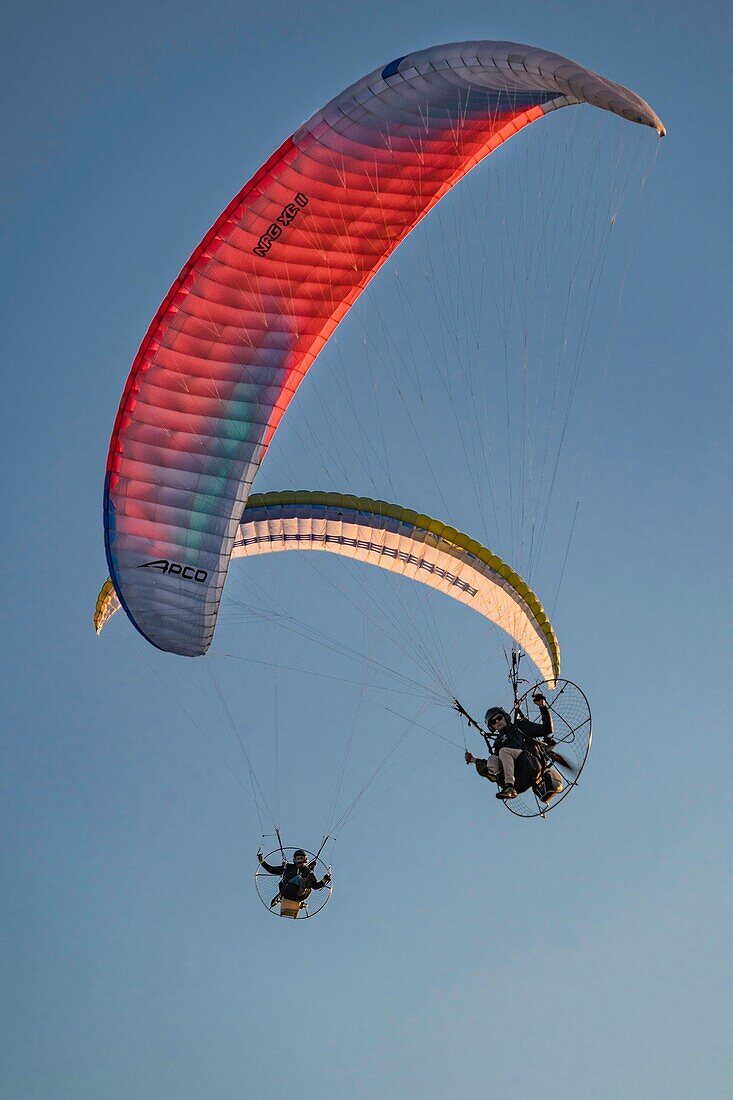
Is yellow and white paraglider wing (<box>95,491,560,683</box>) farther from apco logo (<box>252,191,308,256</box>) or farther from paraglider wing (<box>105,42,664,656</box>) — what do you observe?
apco logo (<box>252,191,308,256</box>)

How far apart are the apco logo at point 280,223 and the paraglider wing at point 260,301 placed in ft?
0.06

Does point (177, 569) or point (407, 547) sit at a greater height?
point (407, 547)

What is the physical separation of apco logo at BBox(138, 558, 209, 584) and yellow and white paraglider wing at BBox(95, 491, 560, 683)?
226cm

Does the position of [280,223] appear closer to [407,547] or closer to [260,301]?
[260,301]

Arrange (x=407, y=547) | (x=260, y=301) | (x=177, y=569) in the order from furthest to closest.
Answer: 1. (x=407, y=547)
2. (x=177, y=569)
3. (x=260, y=301)

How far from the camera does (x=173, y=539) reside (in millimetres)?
21438

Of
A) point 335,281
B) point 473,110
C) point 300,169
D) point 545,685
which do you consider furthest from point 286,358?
point 545,685

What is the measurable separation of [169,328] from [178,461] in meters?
1.84

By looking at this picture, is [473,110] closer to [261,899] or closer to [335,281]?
[335,281]

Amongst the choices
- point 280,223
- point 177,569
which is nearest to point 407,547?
point 177,569

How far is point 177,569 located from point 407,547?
13.2ft

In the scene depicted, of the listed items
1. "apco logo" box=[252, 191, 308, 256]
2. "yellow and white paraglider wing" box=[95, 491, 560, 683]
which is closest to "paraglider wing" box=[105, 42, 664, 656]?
"apco logo" box=[252, 191, 308, 256]

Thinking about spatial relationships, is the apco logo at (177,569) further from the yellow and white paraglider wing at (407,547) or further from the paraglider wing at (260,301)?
the yellow and white paraglider wing at (407,547)

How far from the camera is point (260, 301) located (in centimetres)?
2066
